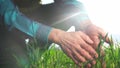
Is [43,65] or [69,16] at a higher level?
[43,65]

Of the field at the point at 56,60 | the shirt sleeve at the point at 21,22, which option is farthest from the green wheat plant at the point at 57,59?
the shirt sleeve at the point at 21,22

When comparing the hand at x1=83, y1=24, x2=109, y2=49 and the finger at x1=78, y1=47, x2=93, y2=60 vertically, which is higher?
the finger at x1=78, y1=47, x2=93, y2=60

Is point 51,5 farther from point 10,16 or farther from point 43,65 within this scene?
point 43,65

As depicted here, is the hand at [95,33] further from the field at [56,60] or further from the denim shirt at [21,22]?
the denim shirt at [21,22]

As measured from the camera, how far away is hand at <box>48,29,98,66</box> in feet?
9.52

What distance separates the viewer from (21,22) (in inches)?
128

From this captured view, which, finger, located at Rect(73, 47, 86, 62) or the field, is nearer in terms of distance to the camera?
the field

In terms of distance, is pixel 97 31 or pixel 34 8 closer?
pixel 97 31

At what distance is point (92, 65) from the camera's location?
9.80 feet

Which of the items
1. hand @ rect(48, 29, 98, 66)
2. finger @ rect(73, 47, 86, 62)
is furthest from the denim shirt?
finger @ rect(73, 47, 86, 62)

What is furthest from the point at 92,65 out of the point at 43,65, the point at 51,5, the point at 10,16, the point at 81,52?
the point at 51,5

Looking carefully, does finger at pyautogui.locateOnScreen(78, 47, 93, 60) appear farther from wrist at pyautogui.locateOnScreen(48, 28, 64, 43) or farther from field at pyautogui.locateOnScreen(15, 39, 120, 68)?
wrist at pyautogui.locateOnScreen(48, 28, 64, 43)

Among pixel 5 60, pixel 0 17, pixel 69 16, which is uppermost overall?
pixel 0 17

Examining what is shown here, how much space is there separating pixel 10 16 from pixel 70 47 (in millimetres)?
604
